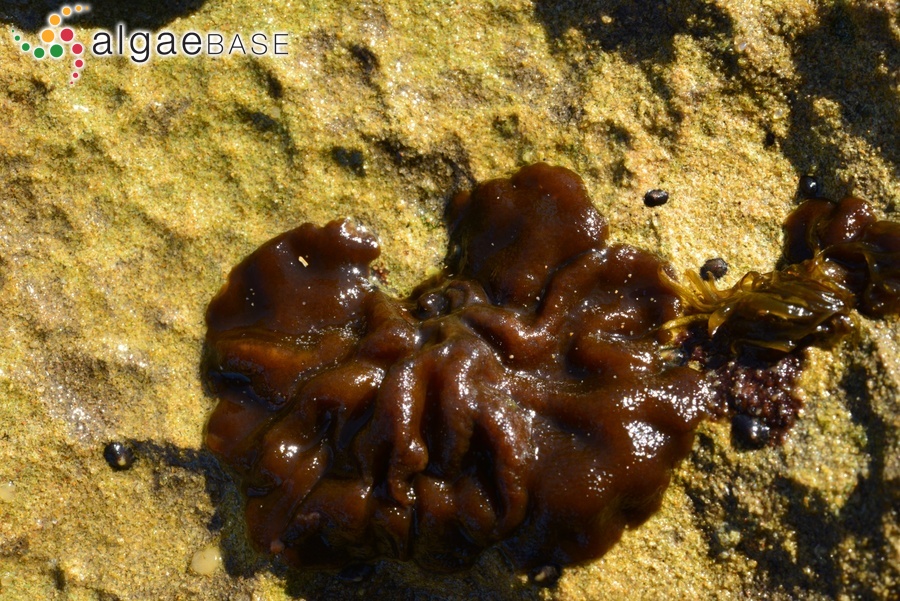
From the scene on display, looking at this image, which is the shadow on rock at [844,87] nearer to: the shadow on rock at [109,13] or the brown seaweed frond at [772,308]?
the brown seaweed frond at [772,308]

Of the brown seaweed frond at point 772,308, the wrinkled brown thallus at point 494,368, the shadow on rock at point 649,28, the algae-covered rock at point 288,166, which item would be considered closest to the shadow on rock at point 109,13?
the algae-covered rock at point 288,166

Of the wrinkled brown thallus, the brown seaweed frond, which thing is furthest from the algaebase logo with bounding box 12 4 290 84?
the brown seaweed frond

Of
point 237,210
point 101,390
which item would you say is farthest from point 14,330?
point 237,210

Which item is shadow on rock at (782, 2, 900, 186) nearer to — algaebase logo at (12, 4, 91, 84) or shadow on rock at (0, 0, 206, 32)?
shadow on rock at (0, 0, 206, 32)

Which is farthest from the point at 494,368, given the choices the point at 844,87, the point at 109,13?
the point at 109,13

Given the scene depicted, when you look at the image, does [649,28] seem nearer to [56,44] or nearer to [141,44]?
[141,44]

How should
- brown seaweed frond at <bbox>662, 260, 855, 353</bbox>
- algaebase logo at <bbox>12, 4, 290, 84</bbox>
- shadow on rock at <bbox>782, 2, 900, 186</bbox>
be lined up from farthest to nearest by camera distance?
algaebase logo at <bbox>12, 4, 290, 84</bbox>
shadow on rock at <bbox>782, 2, 900, 186</bbox>
brown seaweed frond at <bbox>662, 260, 855, 353</bbox>

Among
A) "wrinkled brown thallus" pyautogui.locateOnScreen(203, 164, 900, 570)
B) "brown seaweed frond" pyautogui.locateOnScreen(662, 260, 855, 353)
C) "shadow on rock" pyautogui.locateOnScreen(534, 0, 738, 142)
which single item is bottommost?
"wrinkled brown thallus" pyautogui.locateOnScreen(203, 164, 900, 570)
